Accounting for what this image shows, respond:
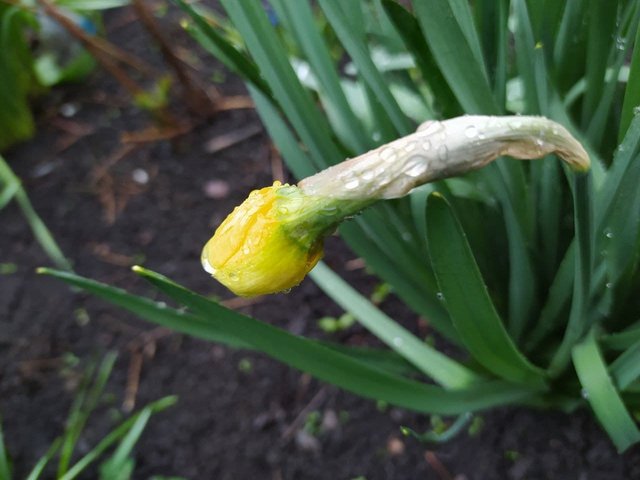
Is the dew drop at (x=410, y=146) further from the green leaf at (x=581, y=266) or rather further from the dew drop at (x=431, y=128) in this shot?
the green leaf at (x=581, y=266)

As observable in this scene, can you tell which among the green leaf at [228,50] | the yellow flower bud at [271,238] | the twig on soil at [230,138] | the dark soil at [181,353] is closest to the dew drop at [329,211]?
the yellow flower bud at [271,238]

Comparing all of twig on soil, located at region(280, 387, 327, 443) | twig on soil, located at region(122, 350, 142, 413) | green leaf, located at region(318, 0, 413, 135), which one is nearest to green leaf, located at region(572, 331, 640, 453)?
green leaf, located at region(318, 0, 413, 135)

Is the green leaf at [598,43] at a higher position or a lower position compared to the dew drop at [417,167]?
lower

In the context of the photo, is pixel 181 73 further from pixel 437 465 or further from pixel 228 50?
pixel 437 465

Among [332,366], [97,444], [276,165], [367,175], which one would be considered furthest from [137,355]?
[367,175]

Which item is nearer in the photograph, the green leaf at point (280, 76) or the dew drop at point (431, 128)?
the dew drop at point (431, 128)

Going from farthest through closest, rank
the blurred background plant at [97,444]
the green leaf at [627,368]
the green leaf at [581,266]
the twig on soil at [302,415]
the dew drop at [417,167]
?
the twig on soil at [302,415] < the blurred background plant at [97,444] < the green leaf at [627,368] < the green leaf at [581,266] < the dew drop at [417,167]

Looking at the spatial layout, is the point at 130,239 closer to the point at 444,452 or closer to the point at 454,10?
the point at 444,452

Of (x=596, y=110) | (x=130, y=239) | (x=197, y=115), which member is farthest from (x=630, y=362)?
(x=197, y=115)
